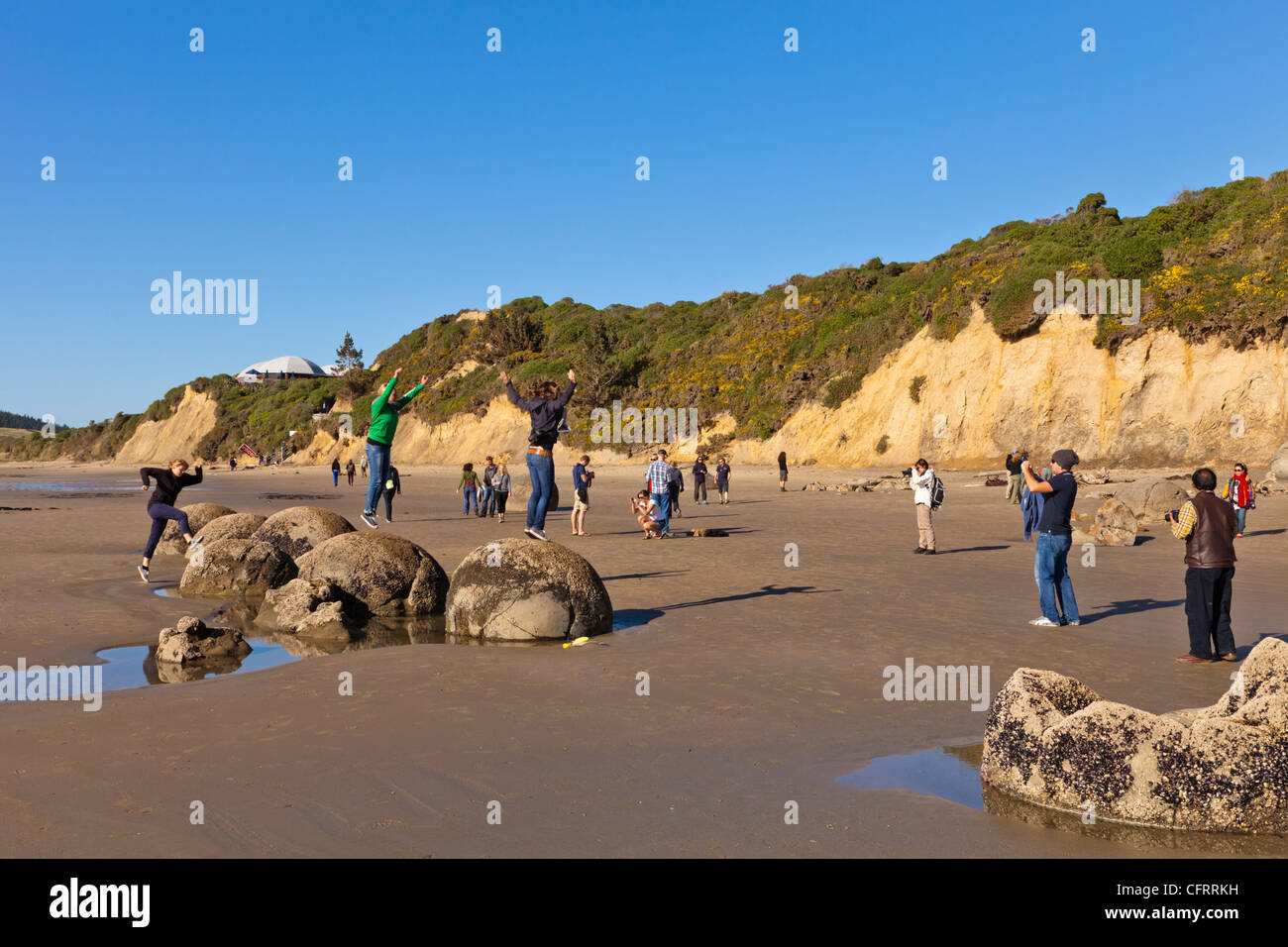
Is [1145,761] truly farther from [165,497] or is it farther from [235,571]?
[165,497]

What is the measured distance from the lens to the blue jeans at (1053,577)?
35.1 ft

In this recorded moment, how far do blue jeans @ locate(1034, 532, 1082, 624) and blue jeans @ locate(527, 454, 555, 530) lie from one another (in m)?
5.63

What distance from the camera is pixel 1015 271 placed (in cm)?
4384

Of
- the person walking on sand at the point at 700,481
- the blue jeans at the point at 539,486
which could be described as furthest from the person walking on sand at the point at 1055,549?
the person walking on sand at the point at 700,481

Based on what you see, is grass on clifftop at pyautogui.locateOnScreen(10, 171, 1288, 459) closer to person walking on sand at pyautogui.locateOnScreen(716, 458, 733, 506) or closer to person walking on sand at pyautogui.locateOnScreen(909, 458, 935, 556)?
person walking on sand at pyautogui.locateOnScreen(716, 458, 733, 506)

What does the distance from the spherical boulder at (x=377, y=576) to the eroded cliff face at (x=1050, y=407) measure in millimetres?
25868

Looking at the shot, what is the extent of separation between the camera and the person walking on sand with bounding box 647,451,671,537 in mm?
21281

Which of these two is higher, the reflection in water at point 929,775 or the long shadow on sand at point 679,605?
the long shadow on sand at point 679,605

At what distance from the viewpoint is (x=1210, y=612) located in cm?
888

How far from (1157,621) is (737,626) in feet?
15.9

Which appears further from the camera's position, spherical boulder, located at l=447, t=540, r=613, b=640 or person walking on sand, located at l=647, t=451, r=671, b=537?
person walking on sand, located at l=647, t=451, r=671, b=537

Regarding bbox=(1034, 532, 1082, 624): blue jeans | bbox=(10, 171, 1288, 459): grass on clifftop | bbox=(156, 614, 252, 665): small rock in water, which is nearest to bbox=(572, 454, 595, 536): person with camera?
bbox=(1034, 532, 1082, 624): blue jeans

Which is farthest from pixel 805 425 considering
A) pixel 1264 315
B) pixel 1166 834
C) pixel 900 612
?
pixel 1166 834

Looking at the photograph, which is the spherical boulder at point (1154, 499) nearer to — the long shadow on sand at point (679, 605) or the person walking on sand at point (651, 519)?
the person walking on sand at point (651, 519)
